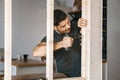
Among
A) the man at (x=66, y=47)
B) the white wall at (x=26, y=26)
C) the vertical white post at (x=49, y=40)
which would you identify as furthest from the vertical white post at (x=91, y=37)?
the white wall at (x=26, y=26)

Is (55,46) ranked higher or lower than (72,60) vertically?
higher

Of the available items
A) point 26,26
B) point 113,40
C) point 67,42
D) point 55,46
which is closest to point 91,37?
point 67,42

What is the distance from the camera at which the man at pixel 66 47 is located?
2.49 meters

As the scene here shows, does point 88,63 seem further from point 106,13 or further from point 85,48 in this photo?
point 106,13

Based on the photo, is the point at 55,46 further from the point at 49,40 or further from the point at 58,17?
the point at 58,17

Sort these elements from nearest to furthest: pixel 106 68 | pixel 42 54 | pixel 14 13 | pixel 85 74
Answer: pixel 42 54
pixel 85 74
pixel 106 68
pixel 14 13

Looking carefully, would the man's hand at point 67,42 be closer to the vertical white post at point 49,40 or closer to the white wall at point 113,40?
the vertical white post at point 49,40

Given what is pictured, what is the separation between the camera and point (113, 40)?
5312 mm

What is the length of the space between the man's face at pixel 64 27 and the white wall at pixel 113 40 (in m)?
2.84

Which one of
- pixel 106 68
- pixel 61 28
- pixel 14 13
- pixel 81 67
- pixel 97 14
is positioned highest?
pixel 14 13

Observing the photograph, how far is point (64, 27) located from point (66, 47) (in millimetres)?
222

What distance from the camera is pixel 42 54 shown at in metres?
2.40

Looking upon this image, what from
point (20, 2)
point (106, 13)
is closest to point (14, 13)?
point (20, 2)

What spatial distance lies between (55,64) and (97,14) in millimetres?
728
